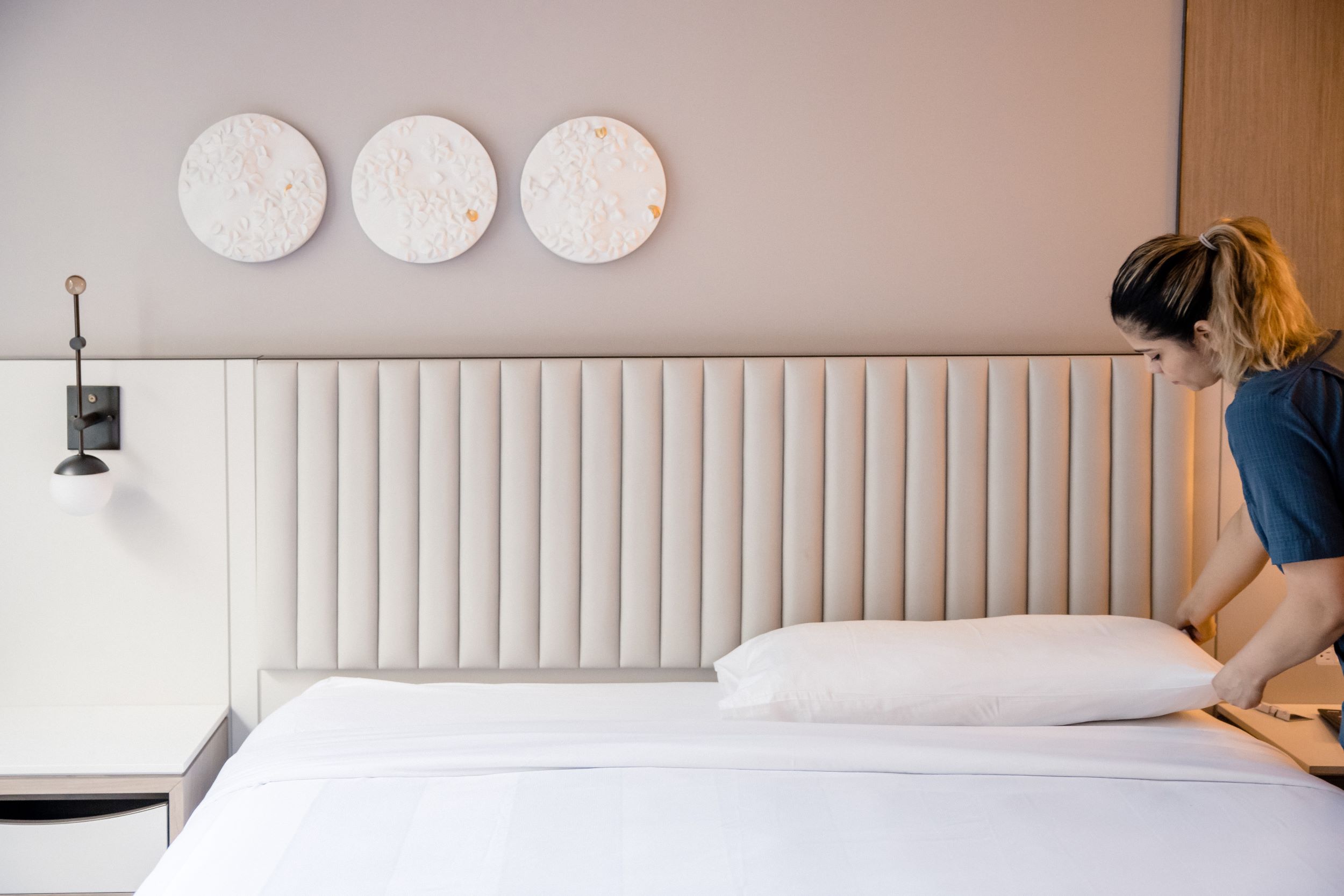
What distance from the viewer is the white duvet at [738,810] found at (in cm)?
121

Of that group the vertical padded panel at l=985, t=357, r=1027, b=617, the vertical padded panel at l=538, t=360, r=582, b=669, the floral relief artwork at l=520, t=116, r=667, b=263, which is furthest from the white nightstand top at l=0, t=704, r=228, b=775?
the vertical padded panel at l=985, t=357, r=1027, b=617

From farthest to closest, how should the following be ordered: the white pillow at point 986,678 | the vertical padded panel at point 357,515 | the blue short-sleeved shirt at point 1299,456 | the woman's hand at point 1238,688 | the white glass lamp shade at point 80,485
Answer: the vertical padded panel at point 357,515
the white glass lamp shade at point 80,485
the white pillow at point 986,678
the woman's hand at point 1238,688
the blue short-sleeved shirt at point 1299,456

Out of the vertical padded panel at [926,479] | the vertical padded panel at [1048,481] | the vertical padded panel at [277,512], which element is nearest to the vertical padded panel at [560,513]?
the vertical padded panel at [277,512]

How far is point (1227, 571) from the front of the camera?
180cm

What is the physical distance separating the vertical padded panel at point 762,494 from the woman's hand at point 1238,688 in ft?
2.95

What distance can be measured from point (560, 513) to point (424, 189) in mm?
851

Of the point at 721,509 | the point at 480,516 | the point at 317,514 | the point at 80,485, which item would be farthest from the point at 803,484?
the point at 80,485

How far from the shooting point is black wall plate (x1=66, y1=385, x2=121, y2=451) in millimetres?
2008

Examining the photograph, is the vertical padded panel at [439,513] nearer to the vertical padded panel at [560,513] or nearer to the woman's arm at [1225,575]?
the vertical padded panel at [560,513]

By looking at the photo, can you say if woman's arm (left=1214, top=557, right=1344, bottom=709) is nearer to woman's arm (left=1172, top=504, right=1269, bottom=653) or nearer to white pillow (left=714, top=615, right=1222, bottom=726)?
white pillow (left=714, top=615, right=1222, bottom=726)

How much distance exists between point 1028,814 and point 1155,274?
0.87 metres

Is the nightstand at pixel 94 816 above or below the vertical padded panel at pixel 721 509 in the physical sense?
below

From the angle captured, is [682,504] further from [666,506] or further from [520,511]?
[520,511]

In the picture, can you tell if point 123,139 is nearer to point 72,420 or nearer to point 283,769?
point 72,420
